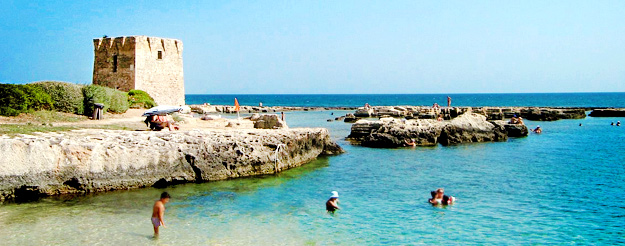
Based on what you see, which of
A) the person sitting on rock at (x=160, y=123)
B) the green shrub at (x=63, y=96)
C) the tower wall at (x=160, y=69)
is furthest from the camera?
the tower wall at (x=160, y=69)

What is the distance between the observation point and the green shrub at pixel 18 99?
18.9 metres

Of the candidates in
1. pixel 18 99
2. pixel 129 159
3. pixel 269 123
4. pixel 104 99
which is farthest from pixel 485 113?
pixel 129 159

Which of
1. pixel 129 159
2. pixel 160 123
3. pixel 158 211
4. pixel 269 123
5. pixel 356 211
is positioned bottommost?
pixel 356 211

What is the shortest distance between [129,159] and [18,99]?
7611 mm

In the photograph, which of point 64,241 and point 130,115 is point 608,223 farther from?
point 130,115

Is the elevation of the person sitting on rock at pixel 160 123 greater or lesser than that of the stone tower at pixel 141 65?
lesser

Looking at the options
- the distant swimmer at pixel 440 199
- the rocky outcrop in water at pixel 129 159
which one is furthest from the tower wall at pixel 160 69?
the distant swimmer at pixel 440 199

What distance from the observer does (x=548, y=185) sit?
16.8 meters

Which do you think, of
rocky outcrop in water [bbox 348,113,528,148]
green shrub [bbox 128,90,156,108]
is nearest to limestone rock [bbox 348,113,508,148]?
rocky outcrop in water [bbox 348,113,528,148]

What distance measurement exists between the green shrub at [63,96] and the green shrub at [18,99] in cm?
100

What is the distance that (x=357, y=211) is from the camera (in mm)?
13242

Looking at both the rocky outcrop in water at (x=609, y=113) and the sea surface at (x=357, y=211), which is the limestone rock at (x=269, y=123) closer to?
the sea surface at (x=357, y=211)

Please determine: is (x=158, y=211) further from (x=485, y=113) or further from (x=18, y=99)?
(x=485, y=113)

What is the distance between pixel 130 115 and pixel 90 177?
12.8 meters
